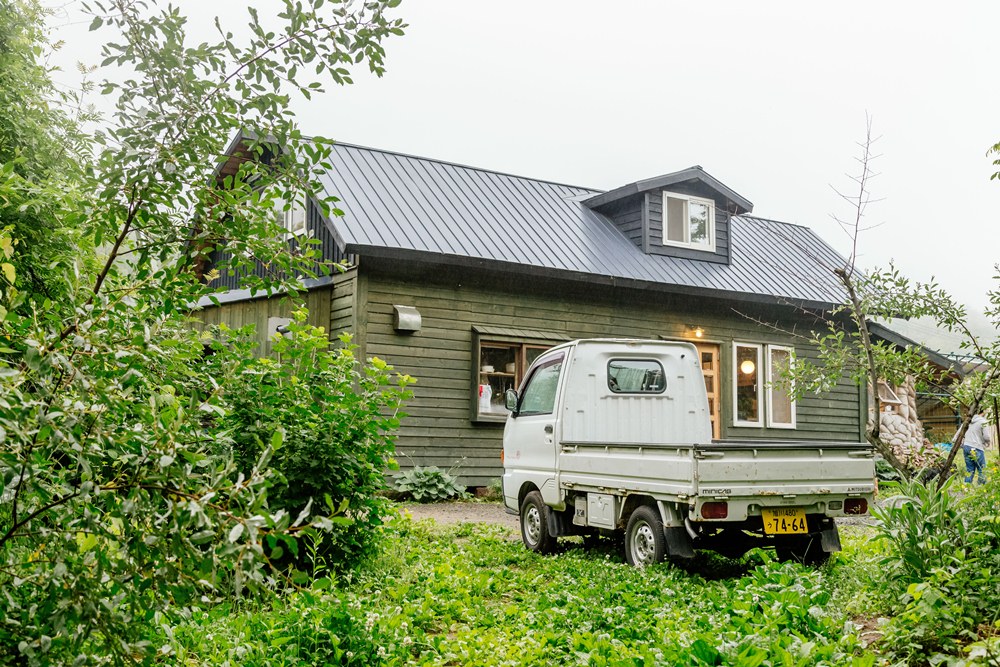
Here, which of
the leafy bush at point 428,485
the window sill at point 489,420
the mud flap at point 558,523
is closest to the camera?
the mud flap at point 558,523

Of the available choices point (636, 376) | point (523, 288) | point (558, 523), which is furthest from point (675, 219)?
point (558, 523)

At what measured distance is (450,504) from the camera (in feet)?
44.4

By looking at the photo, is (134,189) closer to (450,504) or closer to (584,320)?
(450,504)

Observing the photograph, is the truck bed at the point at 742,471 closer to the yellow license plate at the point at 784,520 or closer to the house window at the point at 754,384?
the yellow license plate at the point at 784,520

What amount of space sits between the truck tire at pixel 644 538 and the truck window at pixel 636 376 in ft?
6.28

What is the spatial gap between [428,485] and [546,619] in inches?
329

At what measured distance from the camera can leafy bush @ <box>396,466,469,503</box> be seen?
13.7m

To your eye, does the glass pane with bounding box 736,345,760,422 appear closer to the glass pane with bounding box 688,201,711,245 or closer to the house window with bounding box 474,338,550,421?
the glass pane with bounding box 688,201,711,245

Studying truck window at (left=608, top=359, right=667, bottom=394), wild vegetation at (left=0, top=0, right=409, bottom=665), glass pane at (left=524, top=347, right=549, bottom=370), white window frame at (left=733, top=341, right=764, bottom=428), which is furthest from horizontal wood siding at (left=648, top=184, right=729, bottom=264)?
wild vegetation at (left=0, top=0, right=409, bottom=665)

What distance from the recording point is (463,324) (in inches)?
591

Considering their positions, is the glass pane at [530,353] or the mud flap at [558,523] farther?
the glass pane at [530,353]

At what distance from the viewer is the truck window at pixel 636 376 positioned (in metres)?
9.51

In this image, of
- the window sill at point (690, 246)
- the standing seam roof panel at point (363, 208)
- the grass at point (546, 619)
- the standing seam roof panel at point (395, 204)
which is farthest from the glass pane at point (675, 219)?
the grass at point (546, 619)

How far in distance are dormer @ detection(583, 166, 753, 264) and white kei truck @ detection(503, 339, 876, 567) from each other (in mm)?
8608
